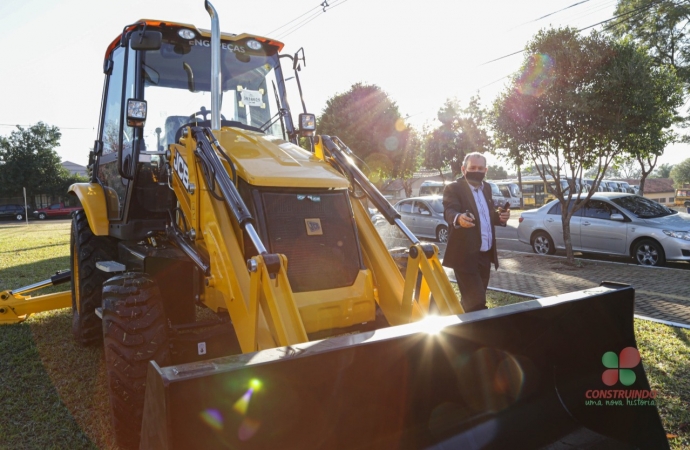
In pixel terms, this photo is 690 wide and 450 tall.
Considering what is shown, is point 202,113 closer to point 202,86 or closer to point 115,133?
point 202,86

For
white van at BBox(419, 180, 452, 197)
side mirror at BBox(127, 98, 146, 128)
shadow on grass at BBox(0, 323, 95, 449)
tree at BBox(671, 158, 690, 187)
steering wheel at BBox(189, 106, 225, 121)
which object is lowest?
shadow on grass at BBox(0, 323, 95, 449)

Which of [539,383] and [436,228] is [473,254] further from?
[436,228]

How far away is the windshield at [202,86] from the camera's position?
4664 millimetres

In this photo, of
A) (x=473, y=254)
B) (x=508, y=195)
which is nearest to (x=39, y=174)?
(x=508, y=195)

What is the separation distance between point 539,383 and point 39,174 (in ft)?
191

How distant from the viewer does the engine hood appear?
11.7 feet

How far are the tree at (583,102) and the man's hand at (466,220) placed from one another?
6.89 meters

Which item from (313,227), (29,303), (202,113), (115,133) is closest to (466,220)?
(313,227)

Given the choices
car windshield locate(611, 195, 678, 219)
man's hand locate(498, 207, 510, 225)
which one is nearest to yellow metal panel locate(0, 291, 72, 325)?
man's hand locate(498, 207, 510, 225)

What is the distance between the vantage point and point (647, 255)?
1077 centimetres

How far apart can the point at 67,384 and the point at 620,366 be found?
453 cm

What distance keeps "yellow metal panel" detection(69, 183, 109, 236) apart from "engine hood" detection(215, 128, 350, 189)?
182cm

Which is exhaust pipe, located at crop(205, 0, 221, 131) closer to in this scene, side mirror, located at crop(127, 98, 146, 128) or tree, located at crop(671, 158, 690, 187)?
side mirror, located at crop(127, 98, 146, 128)

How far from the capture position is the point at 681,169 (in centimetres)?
8381
